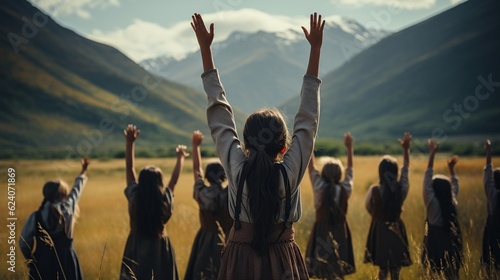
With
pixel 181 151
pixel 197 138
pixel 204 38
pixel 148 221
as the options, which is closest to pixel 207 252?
pixel 148 221

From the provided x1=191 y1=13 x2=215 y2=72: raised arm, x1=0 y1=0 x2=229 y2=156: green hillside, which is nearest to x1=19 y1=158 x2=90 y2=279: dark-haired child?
x1=191 y1=13 x2=215 y2=72: raised arm

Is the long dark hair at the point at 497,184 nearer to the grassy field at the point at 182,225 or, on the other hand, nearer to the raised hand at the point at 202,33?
the grassy field at the point at 182,225

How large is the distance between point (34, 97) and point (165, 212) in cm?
14208

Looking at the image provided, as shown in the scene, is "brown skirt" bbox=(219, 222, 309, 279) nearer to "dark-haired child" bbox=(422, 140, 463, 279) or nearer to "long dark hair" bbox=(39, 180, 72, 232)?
"long dark hair" bbox=(39, 180, 72, 232)

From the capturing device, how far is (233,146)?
2676 mm

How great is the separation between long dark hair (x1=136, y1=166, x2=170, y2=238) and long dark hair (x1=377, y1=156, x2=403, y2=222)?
307 cm

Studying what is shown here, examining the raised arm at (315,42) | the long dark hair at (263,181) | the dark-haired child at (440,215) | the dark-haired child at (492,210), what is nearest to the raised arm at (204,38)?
the long dark hair at (263,181)

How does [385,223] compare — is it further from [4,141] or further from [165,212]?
[4,141]

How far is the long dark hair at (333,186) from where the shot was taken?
606 cm

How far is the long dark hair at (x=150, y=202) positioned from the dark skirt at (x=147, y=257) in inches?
6.8

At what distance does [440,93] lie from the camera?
6117 inches

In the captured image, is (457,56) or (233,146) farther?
(457,56)

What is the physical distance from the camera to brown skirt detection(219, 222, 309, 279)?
2660mm

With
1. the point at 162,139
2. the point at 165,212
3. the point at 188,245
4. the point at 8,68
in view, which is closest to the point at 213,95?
the point at 165,212
